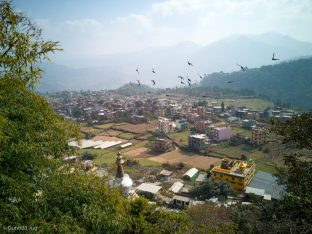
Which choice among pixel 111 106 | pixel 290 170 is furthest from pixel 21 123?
pixel 111 106

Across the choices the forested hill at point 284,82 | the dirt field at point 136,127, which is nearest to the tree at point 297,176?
the dirt field at point 136,127

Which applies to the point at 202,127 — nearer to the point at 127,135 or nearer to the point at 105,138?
the point at 127,135

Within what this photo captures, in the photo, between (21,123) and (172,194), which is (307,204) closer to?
(21,123)

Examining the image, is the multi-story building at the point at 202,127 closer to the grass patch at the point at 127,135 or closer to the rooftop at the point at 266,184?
the grass patch at the point at 127,135

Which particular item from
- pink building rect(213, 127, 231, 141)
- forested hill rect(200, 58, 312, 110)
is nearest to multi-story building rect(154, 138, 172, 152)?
pink building rect(213, 127, 231, 141)

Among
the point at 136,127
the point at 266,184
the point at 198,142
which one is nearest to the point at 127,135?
the point at 136,127

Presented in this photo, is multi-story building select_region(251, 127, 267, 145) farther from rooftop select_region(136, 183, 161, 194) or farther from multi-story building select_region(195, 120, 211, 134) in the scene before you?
rooftop select_region(136, 183, 161, 194)
